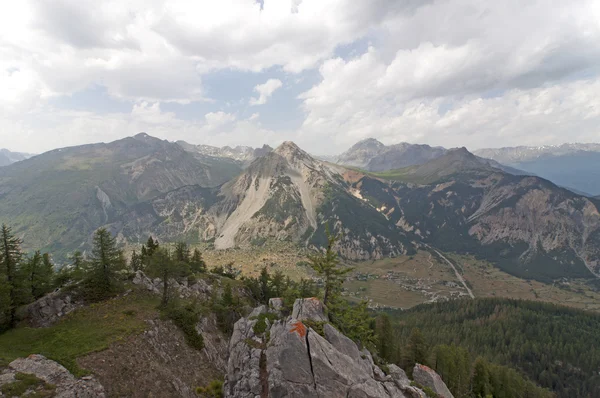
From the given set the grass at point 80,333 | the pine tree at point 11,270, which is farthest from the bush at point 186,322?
the pine tree at point 11,270

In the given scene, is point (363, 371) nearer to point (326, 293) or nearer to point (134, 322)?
point (326, 293)

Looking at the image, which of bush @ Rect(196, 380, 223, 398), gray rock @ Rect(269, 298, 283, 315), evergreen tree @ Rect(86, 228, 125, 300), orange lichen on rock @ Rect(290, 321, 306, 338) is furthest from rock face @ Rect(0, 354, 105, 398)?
evergreen tree @ Rect(86, 228, 125, 300)

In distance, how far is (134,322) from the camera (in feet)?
154

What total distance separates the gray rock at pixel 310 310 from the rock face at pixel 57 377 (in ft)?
75.7

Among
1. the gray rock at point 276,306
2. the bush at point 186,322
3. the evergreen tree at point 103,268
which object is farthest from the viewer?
the evergreen tree at point 103,268

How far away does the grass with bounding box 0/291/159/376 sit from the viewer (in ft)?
114

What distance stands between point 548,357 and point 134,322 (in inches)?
7520

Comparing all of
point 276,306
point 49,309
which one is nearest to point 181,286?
point 49,309

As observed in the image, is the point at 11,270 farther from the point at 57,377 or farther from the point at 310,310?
the point at 310,310

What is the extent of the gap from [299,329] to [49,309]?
43.5 metres

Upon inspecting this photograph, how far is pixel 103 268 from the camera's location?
54.6 meters

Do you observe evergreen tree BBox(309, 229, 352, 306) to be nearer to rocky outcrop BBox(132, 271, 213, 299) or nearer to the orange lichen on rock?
the orange lichen on rock

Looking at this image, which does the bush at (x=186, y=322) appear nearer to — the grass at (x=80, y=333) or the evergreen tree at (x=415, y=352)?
the grass at (x=80, y=333)

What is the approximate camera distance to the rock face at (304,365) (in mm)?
29375
